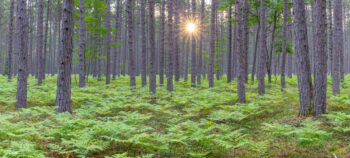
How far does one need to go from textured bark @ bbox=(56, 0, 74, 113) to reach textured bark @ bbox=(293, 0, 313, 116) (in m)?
7.38

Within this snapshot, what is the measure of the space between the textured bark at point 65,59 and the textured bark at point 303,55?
7.38 m

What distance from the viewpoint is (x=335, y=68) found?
1191 centimetres

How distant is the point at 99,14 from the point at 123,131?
14.6 meters

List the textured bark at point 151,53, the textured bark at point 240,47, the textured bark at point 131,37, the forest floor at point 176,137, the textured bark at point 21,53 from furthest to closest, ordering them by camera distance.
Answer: the textured bark at point 131,37 → the textured bark at point 151,53 → the textured bark at point 240,47 → the textured bark at point 21,53 → the forest floor at point 176,137

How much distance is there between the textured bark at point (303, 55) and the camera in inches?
292

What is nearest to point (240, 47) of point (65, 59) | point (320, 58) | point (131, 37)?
point (320, 58)

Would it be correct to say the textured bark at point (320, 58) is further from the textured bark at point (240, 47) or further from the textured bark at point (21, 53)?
the textured bark at point (21, 53)

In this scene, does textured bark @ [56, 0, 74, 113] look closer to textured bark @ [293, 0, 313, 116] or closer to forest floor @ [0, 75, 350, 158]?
forest floor @ [0, 75, 350, 158]

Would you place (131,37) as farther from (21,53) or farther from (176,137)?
(176,137)

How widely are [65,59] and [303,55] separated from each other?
25.4 feet

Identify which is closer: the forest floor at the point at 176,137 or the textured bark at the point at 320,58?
the forest floor at the point at 176,137

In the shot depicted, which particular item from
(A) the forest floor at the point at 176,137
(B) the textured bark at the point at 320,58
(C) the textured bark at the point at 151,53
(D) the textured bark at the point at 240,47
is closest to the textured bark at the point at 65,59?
(A) the forest floor at the point at 176,137

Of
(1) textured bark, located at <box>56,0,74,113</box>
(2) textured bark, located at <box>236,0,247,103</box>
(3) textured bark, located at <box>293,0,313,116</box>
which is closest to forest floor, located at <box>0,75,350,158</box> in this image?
(1) textured bark, located at <box>56,0,74,113</box>

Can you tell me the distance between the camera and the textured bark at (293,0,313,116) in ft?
24.3
